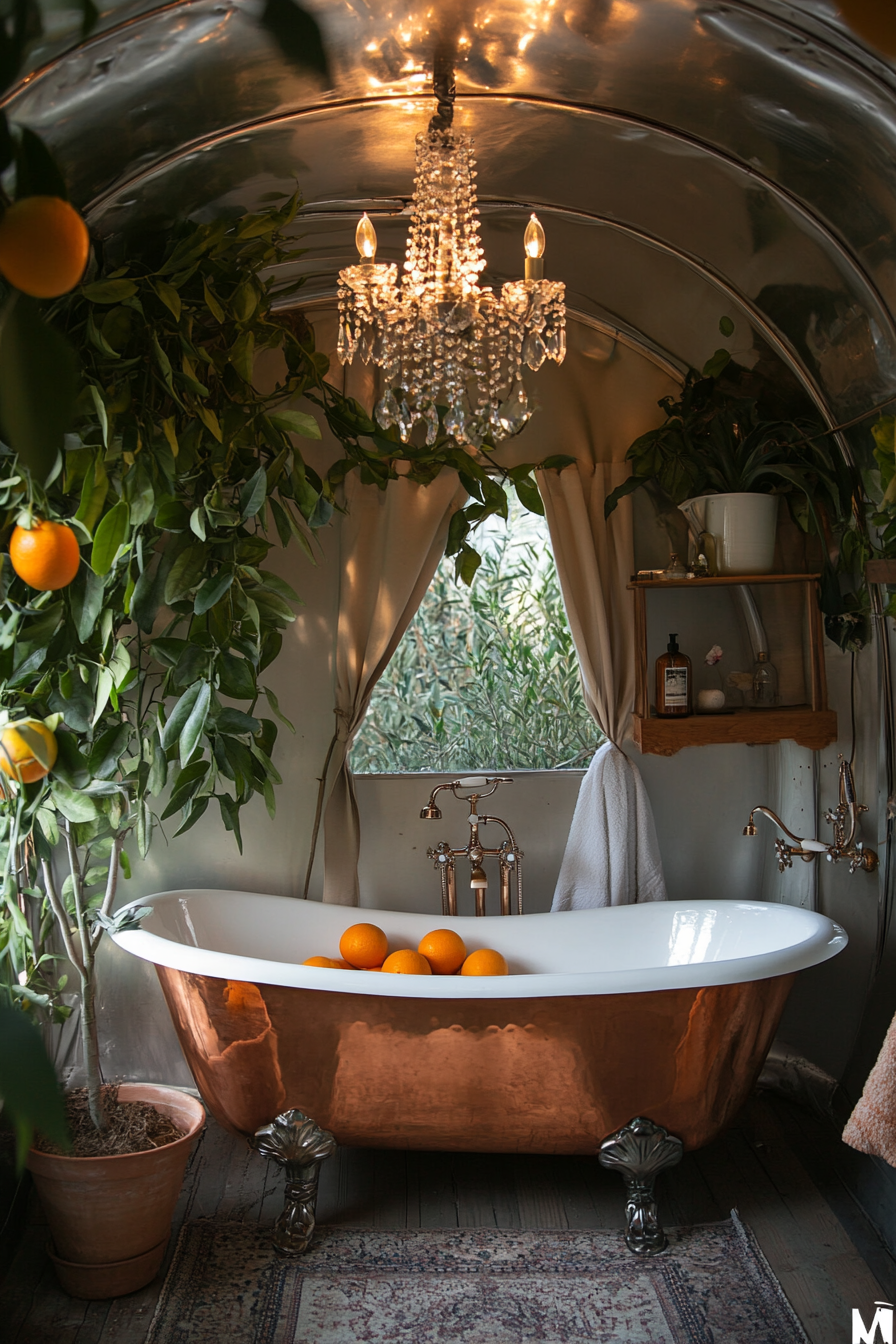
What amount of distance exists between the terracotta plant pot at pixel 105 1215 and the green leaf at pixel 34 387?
2.25 metres

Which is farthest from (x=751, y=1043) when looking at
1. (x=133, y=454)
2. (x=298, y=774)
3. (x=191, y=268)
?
(x=191, y=268)

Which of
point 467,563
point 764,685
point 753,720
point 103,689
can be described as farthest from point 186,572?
point 764,685

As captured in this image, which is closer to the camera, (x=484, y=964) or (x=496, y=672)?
(x=484, y=964)

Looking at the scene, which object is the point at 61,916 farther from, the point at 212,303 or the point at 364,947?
the point at 212,303

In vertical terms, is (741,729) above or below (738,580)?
below

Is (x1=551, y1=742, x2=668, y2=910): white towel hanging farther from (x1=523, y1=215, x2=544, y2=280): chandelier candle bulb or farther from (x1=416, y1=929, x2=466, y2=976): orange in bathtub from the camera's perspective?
(x1=523, y1=215, x2=544, y2=280): chandelier candle bulb

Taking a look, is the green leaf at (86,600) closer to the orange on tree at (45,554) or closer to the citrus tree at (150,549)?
the citrus tree at (150,549)

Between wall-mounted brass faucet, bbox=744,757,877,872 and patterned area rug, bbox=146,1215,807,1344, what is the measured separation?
96 centimetres

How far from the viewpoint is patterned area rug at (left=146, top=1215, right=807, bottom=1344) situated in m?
2.01

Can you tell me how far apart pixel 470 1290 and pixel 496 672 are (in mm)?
1844

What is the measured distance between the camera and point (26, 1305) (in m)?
2.13

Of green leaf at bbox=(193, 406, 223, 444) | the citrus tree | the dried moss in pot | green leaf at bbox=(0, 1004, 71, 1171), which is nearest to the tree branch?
the citrus tree

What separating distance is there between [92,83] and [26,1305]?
2396 mm

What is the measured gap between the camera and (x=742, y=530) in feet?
9.73
